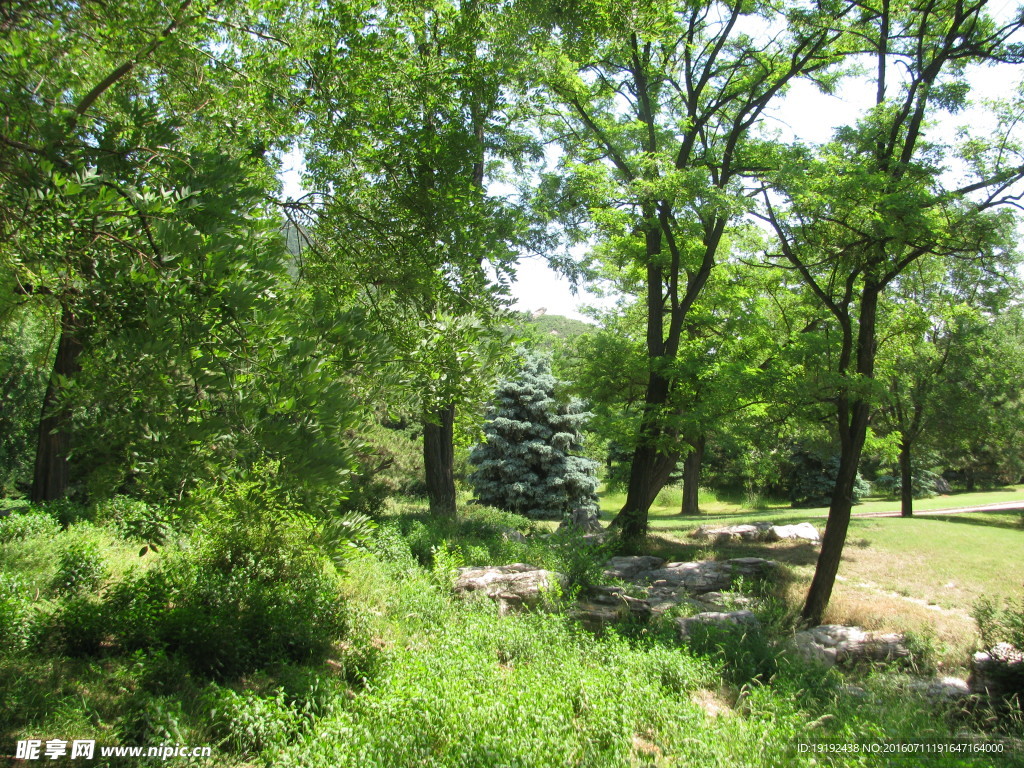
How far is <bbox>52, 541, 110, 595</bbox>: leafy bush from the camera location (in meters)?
5.64

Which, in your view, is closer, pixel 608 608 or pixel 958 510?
pixel 608 608

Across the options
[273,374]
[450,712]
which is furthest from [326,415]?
[450,712]

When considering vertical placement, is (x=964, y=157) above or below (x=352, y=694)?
above

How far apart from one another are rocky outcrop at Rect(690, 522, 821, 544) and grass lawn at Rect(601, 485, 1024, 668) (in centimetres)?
57

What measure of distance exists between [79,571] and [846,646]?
8940 millimetres

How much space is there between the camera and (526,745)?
3734 mm

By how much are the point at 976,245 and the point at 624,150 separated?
8.08 metres

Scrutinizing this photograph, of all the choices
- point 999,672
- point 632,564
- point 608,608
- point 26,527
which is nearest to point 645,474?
point 632,564

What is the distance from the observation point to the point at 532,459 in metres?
24.2

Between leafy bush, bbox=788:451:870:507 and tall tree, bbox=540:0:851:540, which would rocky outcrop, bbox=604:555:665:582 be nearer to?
tall tree, bbox=540:0:851:540

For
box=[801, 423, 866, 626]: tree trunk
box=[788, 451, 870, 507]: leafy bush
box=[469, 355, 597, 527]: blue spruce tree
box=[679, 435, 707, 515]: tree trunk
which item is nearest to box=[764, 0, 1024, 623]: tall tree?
box=[801, 423, 866, 626]: tree trunk

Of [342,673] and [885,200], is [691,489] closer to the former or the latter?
[885,200]

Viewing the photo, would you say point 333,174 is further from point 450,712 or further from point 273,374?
point 450,712

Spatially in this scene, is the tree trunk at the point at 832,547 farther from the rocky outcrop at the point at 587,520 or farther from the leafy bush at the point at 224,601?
the rocky outcrop at the point at 587,520
